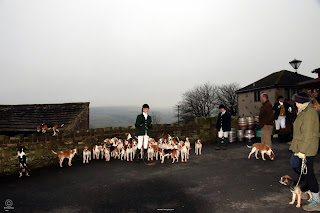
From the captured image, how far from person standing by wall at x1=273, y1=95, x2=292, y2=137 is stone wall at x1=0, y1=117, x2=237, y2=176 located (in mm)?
2331

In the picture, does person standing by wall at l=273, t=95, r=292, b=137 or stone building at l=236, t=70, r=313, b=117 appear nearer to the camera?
person standing by wall at l=273, t=95, r=292, b=137

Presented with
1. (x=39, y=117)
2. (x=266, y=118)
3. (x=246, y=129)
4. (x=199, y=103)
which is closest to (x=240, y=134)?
(x=246, y=129)

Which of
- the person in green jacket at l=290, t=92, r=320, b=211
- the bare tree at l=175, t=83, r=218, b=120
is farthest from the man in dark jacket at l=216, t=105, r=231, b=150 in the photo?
the bare tree at l=175, t=83, r=218, b=120

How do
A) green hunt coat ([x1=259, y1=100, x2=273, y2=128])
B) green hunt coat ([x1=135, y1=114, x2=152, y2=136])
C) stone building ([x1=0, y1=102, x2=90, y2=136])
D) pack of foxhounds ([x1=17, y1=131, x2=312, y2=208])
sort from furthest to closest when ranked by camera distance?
stone building ([x1=0, y1=102, x2=90, y2=136]) < green hunt coat ([x1=135, y1=114, x2=152, y2=136]) < green hunt coat ([x1=259, y1=100, x2=273, y2=128]) < pack of foxhounds ([x1=17, y1=131, x2=312, y2=208])

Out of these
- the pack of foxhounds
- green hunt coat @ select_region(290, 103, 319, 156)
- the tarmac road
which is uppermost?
green hunt coat @ select_region(290, 103, 319, 156)

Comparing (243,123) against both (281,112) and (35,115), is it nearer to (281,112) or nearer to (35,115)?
(281,112)

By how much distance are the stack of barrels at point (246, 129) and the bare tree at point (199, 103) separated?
6695cm

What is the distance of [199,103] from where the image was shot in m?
82.0

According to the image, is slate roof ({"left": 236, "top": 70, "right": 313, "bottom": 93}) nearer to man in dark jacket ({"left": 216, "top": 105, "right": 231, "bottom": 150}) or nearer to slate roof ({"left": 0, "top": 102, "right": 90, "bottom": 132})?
man in dark jacket ({"left": 216, "top": 105, "right": 231, "bottom": 150})

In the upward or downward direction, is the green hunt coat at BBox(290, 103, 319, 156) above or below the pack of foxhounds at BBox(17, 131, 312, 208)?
above

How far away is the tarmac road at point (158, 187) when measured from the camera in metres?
4.29

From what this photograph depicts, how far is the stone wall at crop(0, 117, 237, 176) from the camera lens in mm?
7094

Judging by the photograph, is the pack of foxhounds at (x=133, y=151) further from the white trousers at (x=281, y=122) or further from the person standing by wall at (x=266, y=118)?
the white trousers at (x=281, y=122)

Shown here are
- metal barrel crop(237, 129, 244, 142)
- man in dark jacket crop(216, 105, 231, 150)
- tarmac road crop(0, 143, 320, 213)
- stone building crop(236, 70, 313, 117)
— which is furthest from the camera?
stone building crop(236, 70, 313, 117)
